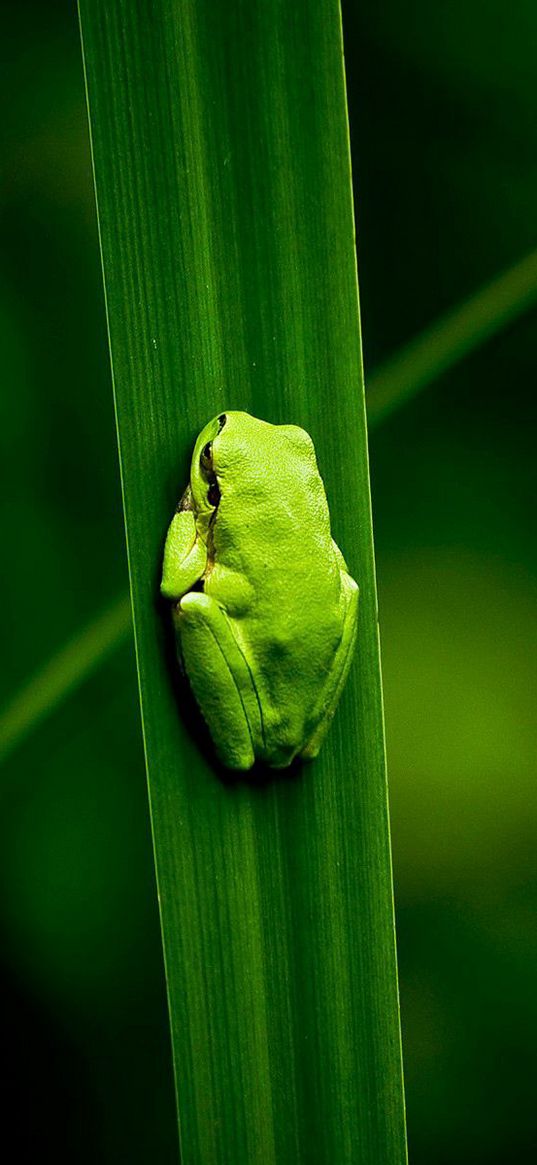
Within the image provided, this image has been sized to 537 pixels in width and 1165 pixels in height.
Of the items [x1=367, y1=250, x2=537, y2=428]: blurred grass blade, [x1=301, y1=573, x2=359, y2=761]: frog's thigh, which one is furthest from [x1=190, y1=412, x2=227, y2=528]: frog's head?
[x1=367, y1=250, x2=537, y2=428]: blurred grass blade

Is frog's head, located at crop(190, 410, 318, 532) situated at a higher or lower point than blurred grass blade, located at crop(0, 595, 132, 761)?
higher

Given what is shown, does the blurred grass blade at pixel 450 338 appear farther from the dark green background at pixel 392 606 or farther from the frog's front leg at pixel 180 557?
the frog's front leg at pixel 180 557

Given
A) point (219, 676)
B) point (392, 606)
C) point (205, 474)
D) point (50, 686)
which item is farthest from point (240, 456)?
point (392, 606)

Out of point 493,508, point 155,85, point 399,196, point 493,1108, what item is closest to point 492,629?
point 493,508

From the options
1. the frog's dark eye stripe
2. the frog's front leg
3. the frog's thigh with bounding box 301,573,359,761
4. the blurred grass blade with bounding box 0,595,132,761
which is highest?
the frog's dark eye stripe

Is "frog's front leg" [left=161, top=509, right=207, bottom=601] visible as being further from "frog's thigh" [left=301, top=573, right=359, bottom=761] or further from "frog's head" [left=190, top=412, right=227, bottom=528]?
"frog's thigh" [left=301, top=573, right=359, bottom=761]

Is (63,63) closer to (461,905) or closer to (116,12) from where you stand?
(116,12)

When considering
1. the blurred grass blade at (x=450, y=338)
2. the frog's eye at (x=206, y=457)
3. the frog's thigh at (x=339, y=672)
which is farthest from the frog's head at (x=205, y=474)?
the blurred grass blade at (x=450, y=338)
